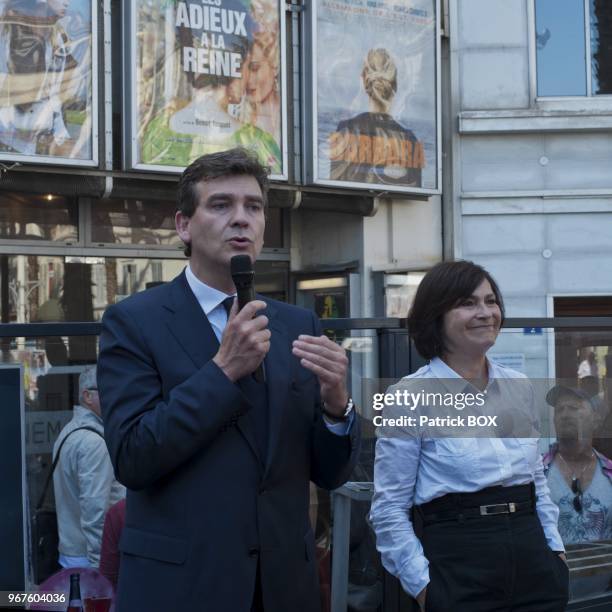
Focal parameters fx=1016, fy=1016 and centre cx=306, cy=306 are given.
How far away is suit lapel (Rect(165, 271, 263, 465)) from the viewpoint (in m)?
2.34

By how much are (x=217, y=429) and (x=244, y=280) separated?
334 millimetres

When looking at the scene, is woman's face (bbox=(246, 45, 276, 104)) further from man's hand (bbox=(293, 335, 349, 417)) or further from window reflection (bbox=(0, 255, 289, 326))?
man's hand (bbox=(293, 335, 349, 417))

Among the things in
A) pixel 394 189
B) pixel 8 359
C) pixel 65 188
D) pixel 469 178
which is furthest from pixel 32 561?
pixel 469 178

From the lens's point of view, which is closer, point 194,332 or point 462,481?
point 194,332

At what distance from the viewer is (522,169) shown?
450 inches

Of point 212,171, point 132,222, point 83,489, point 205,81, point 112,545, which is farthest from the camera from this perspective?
point 132,222

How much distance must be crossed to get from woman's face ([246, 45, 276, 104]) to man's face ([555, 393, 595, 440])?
252 inches

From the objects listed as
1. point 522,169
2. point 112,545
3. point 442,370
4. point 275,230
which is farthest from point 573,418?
point 275,230

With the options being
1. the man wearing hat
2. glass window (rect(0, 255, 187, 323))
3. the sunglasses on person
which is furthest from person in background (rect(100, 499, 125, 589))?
glass window (rect(0, 255, 187, 323))

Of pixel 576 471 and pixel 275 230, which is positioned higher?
pixel 275 230

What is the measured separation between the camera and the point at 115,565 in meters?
3.75

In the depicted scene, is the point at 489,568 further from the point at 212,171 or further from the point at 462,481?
the point at 212,171

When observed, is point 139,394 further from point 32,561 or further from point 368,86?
point 368,86

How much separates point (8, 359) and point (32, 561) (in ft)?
2.47
